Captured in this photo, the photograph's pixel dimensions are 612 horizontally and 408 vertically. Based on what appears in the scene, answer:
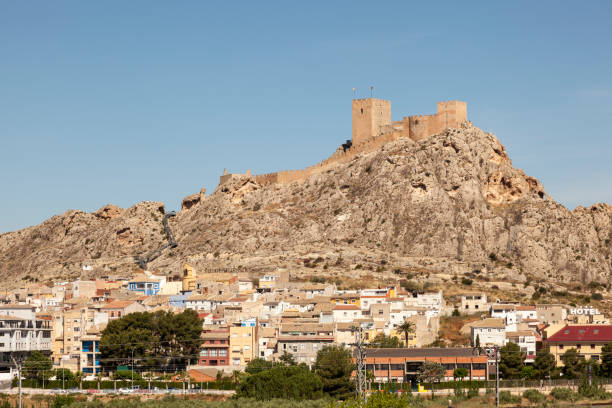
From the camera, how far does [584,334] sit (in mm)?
91500

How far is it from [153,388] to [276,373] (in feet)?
36.7

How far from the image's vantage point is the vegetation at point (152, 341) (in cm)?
9044

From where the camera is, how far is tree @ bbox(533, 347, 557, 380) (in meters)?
84.4

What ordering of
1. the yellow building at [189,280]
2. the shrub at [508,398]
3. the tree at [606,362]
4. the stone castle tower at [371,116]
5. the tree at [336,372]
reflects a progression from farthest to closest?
the stone castle tower at [371,116] < the yellow building at [189,280] < the tree at [606,362] < the tree at [336,372] < the shrub at [508,398]

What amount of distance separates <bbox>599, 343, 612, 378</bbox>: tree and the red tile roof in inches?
108

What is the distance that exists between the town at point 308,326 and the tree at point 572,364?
119 cm

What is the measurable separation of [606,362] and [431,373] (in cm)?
1469

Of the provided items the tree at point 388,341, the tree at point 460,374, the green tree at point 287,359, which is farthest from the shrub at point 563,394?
the green tree at point 287,359

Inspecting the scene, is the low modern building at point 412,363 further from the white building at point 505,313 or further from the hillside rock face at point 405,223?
the hillside rock face at point 405,223

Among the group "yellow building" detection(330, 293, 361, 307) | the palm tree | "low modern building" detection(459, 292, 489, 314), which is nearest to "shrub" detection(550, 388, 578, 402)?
the palm tree

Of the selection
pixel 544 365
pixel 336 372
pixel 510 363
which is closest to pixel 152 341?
pixel 336 372

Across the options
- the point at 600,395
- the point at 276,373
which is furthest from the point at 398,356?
the point at 600,395

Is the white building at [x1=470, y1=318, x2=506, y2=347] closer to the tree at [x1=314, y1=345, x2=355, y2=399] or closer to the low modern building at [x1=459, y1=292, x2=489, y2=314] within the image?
the low modern building at [x1=459, y1=292, x2=489, y2=314]

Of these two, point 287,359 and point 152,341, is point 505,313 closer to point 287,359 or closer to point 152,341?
point 287,359
